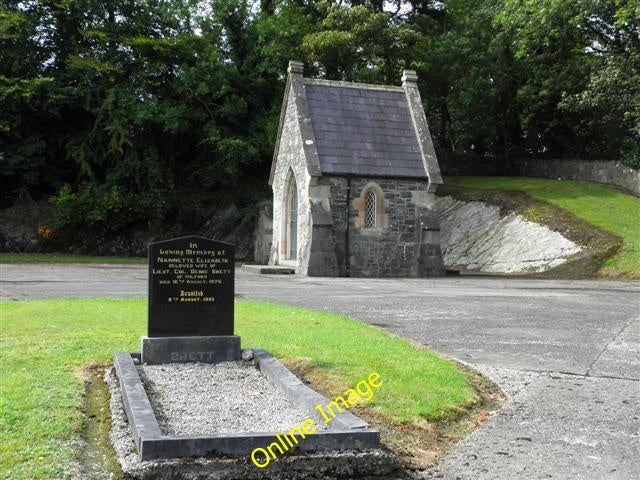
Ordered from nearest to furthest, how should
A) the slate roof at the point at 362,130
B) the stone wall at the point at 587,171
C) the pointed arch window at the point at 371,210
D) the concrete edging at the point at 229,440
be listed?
1. the concrete edging at the point at 229,440
2. the slate roof at the point at 362,130
3. the pointed arch window at the point at 371,210
4. the stone wall at the point at 587,171

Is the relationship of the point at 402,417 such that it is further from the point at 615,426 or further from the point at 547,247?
the point at 547,247

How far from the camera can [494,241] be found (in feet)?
101

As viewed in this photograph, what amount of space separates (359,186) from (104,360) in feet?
59.4

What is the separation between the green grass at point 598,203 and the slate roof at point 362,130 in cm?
800

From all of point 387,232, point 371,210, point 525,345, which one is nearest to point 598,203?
point 387,232

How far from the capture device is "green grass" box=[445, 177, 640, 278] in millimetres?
24734

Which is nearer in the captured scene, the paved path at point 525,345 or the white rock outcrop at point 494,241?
the paved path at point 525,345

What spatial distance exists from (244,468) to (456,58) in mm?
37546

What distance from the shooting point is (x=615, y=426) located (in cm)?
593

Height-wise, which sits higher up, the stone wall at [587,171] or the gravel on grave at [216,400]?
the stone wall at [587,171]

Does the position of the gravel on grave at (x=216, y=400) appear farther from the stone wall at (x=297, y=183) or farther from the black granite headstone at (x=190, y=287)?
the stone wall at (x=297, y=183)

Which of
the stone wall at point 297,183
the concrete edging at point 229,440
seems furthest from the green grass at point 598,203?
the concrete edging at point 229,440

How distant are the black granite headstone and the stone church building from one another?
53.5 ft

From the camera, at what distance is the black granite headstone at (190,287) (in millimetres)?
8250
